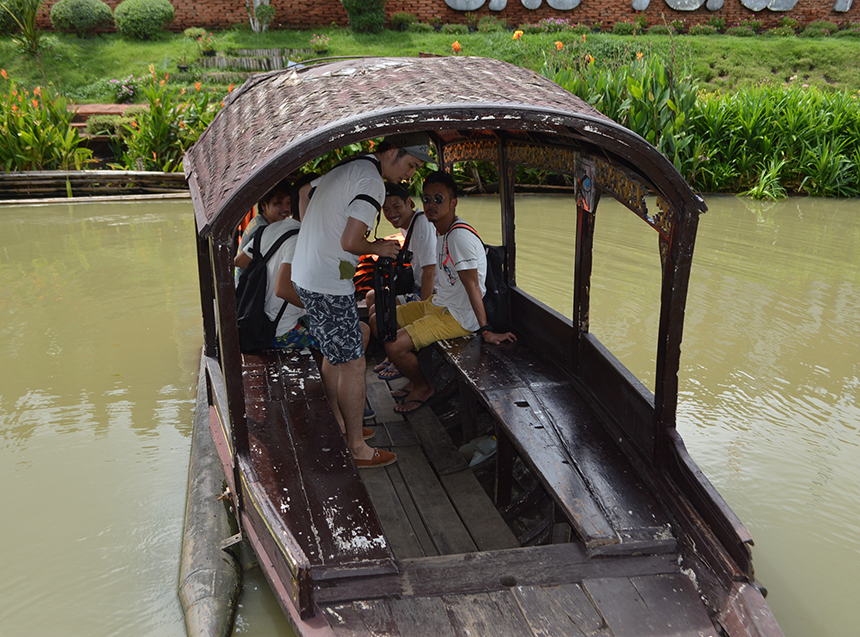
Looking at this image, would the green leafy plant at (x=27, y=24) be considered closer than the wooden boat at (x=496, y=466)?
No

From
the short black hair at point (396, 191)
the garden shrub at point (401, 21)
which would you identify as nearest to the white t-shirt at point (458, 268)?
the short black hair at point (396, 191)

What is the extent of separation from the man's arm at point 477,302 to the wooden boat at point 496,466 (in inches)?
16.1

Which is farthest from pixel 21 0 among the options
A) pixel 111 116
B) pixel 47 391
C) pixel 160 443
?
pixel 160 443

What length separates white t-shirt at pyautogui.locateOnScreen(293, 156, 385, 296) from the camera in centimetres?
317

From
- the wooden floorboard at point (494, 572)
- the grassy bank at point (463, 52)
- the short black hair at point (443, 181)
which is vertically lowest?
the wooden floorboard at point (494, 572)

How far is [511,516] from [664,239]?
1701 millimetres

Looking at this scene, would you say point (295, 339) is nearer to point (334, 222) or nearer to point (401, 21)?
point (334, 222)

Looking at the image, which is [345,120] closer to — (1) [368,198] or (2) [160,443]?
(1) [368,198]

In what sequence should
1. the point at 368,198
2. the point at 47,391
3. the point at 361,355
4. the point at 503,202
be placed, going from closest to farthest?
the point at 368,198 < the point at 361,355 < the point at 503,202 < the point at 47,391

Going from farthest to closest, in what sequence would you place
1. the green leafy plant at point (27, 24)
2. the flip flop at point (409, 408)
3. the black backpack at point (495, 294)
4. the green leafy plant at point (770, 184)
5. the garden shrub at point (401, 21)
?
the garden shrub at point (401, 21) → the green leafy plant at point (27, 24) → the green leafy plant at point (770, 184) → the flip flop at point (409, 408) → the black backpack at point (495, 294)

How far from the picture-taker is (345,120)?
7.49ft

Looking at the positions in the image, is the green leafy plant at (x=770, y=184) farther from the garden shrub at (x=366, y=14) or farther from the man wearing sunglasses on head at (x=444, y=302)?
the garden shrub at (x=366, y=14)

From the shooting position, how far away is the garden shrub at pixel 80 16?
2095 cm

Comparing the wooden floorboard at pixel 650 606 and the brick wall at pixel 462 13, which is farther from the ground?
the brick wall at pixel 462 13
